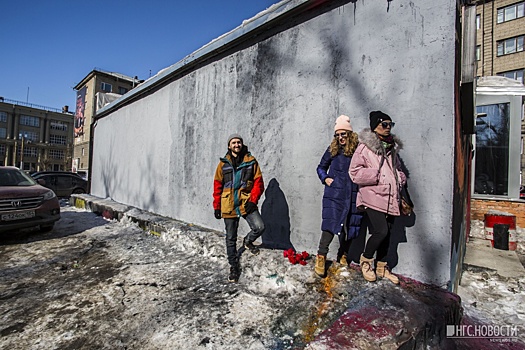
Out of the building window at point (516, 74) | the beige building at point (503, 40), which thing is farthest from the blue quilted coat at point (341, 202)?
the building window at point (516, 74)

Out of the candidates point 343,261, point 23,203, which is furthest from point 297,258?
point 23,203

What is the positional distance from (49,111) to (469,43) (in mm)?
70513

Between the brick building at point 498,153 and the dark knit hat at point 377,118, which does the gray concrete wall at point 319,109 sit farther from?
the brick building at point 498,153

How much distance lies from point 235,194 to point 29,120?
69047mm

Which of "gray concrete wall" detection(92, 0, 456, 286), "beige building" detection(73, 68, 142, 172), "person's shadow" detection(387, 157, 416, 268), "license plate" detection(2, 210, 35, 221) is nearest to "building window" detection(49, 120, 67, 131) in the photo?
"beige building" detection(73, 68, 142, 172)

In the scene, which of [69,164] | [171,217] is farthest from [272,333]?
[69,164]

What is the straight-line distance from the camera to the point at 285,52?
3764 mm

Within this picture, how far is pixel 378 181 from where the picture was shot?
2439mm

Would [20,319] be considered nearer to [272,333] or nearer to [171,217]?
[272,333]

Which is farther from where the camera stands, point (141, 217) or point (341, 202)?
point (141, 217)

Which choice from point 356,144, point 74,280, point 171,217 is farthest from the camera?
point 171,217

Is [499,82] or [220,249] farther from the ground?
[499,82]

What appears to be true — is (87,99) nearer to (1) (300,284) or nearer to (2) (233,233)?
(2) (233,233)

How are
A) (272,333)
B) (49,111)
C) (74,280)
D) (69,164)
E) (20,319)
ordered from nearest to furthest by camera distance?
(272,333) < (20,319) < (74,280) < (69,164) < (49,111)
